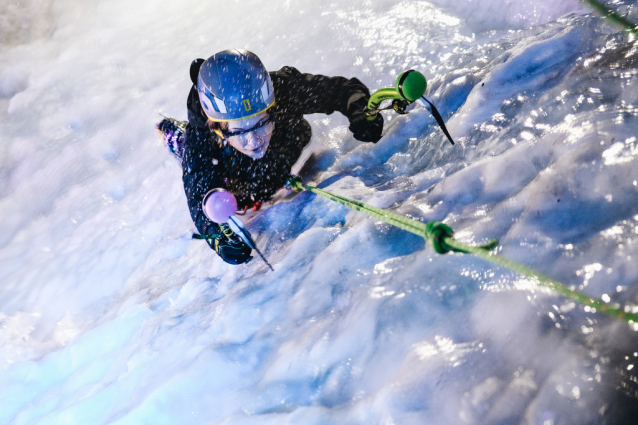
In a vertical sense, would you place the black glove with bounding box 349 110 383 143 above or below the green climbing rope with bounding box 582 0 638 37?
below

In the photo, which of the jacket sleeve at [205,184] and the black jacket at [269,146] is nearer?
the jacket sleeve at [205,184]

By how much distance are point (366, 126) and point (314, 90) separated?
0.59m

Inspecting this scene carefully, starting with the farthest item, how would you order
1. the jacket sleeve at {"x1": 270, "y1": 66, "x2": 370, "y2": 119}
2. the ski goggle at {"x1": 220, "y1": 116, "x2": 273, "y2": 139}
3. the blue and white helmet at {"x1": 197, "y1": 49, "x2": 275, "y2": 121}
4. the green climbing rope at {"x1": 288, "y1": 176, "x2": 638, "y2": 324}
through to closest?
→ the jacket sleeve at {"x1": 270, "y1": 66, "x2": 370, "y2": 119} → the ski goggle at {"x1": 220, "y1": 116, "x2": 273, "y2": 139} → the blue and white helmet at {"x1": 197, "y1": 49, "x2": 275, "y2": 121} → the green climbing rope at {"x1": 288, "y1": 176, "x2": 638, "y2": 324}

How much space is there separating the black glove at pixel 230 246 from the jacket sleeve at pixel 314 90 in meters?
1.26

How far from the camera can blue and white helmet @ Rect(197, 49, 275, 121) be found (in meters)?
2.56

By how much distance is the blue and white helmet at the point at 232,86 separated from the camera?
2.56 metres

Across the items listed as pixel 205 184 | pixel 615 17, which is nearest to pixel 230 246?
pixel 205 184

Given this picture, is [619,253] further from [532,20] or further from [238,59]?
[532,20]

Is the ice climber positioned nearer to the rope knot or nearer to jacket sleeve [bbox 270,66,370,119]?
jacket sleeve [bbox 270,66,370,119]

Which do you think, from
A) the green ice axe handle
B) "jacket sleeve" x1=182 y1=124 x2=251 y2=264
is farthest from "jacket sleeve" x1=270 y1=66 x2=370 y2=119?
the green ice axe handle

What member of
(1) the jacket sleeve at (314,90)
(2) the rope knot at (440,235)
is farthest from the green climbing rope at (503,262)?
(1) the jacket sleeve at (314,90)

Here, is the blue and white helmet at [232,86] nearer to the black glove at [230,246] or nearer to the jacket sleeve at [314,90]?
the jacket sleeve at [314,90]

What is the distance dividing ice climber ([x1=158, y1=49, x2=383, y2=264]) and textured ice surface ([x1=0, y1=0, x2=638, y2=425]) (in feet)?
0.95

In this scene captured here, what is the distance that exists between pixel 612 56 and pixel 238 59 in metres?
2.25
